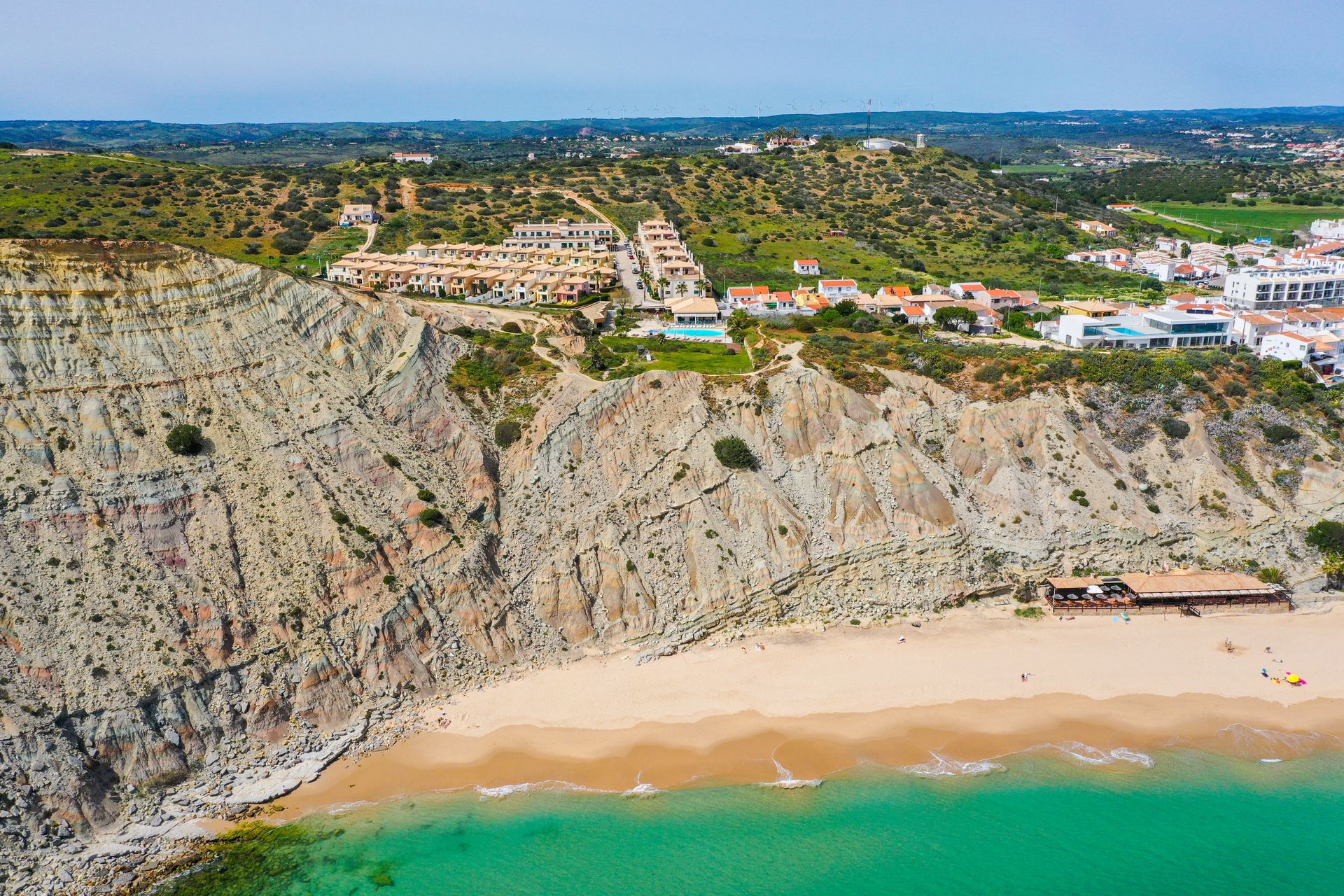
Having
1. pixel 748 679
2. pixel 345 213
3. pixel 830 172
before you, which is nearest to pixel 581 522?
pixel 748 679

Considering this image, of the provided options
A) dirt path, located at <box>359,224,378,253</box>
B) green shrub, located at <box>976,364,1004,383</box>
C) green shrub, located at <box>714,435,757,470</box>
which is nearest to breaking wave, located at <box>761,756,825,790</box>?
green shrub, located at <box>714,435,757,470</box>

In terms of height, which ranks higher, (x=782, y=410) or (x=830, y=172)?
(x=830, y=172)

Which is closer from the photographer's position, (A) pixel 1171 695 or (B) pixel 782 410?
(A) pixel 1171 695

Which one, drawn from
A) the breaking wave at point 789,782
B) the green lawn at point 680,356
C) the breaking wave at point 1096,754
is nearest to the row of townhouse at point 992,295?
the green lawn at point 680,356

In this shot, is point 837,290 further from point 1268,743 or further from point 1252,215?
point 1252,215

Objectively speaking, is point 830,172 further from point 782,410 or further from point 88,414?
point 88,414

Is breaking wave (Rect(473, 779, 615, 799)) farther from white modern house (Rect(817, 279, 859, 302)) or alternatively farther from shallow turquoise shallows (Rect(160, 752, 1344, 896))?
white modern house (Rect(817, 279, 859, 302))
